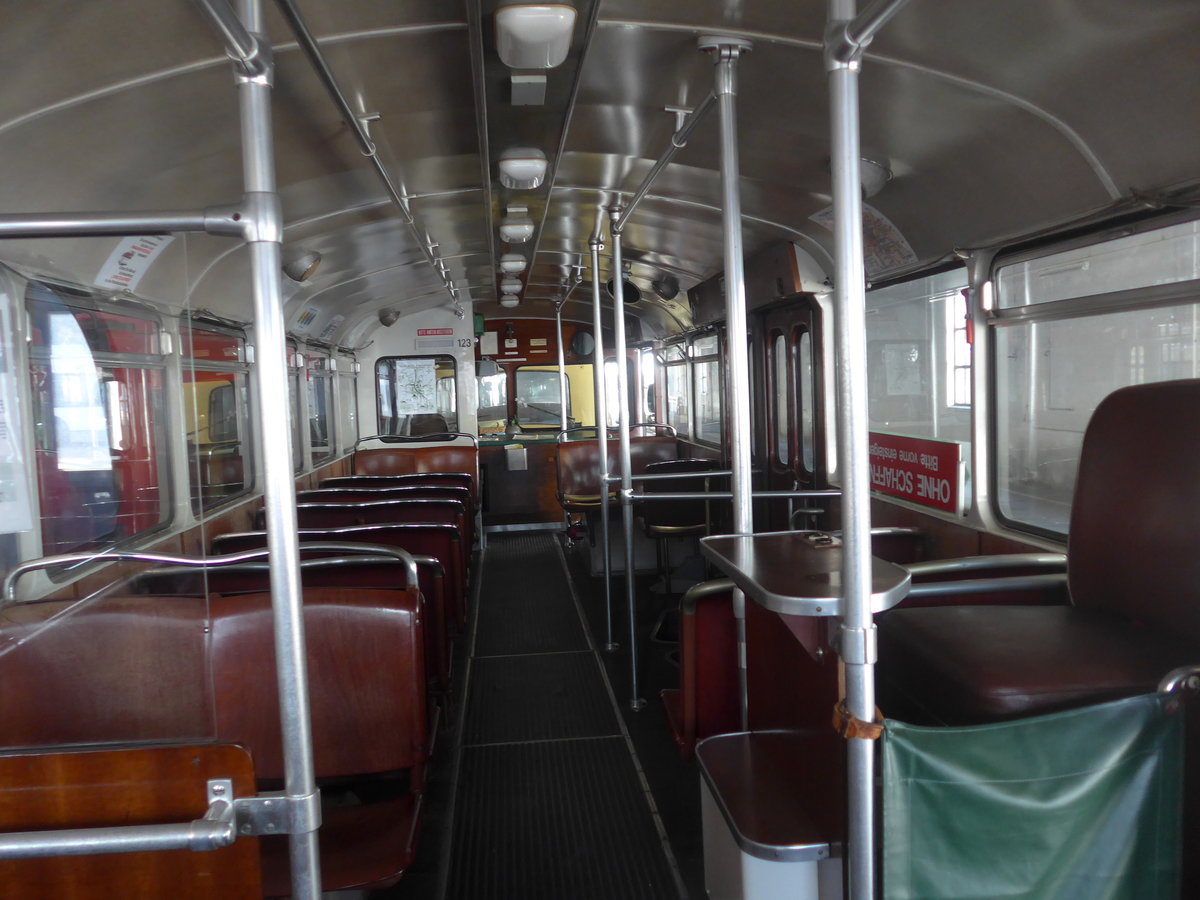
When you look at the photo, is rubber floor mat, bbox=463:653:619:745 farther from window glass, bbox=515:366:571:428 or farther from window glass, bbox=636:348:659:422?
window glass, bbox=515:366:571:428

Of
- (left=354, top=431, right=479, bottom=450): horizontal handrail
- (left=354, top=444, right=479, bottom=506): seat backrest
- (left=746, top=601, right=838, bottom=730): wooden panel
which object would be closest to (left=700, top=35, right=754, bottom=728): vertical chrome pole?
(left=746, top=601, right=838, bottom=730): wooden panel

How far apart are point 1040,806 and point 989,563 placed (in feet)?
4.23

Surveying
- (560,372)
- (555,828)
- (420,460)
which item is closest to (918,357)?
(555,828)

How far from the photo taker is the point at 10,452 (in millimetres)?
1512

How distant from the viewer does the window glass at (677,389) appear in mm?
8672

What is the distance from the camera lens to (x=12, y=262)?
1501 mm

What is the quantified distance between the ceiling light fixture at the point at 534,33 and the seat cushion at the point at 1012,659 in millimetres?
1780

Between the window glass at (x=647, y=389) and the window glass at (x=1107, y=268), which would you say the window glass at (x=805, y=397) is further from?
the window glass at (x=647, y=389)

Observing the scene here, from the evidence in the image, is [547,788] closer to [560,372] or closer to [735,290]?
[735,290]

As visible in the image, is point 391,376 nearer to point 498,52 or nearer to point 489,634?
point 489,634

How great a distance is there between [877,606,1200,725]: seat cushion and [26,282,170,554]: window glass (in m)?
1.64

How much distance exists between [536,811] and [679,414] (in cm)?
607

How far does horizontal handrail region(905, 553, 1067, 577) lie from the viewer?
266 centimetres

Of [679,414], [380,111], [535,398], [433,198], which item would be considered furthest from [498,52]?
[535,398]
